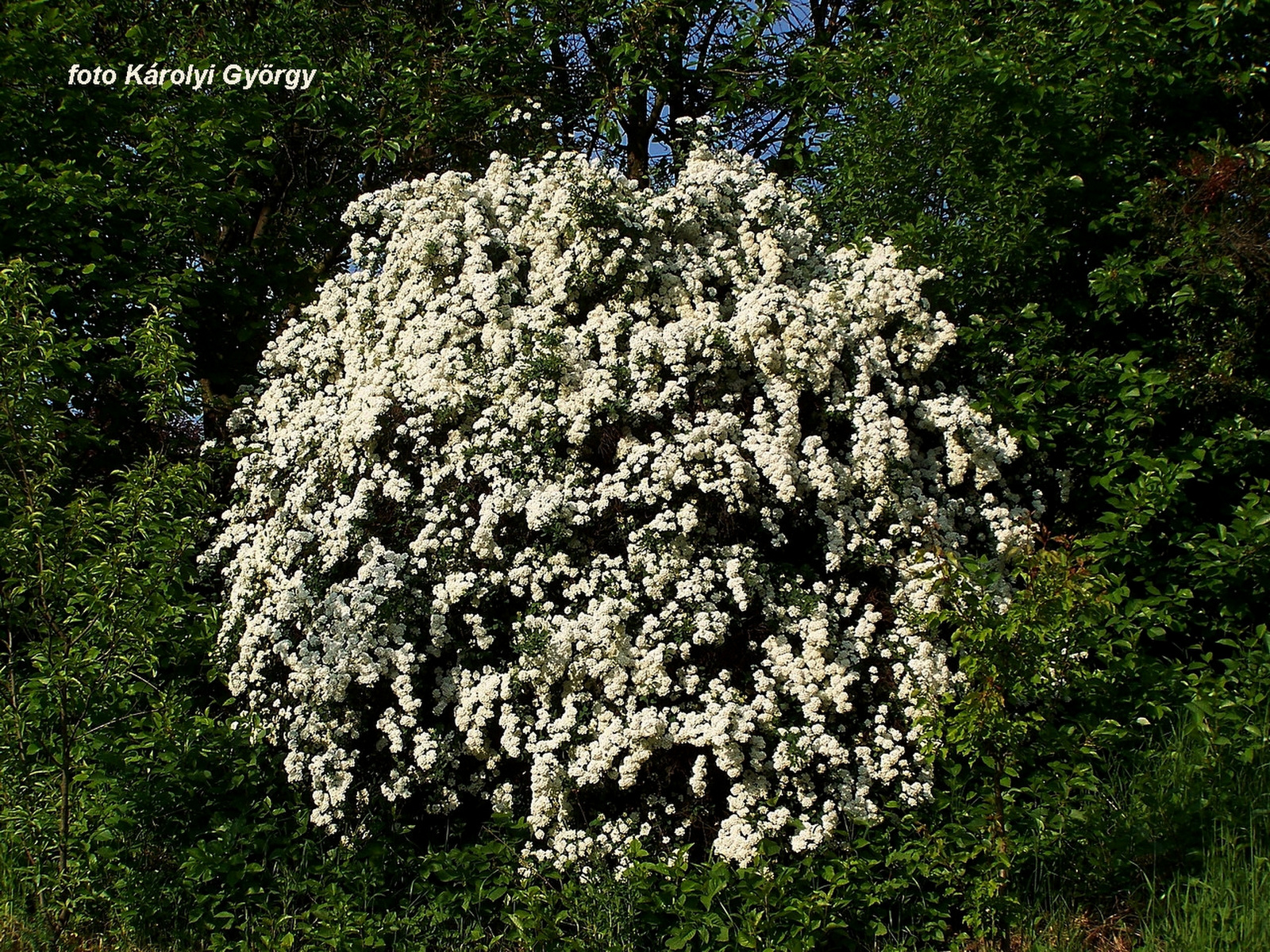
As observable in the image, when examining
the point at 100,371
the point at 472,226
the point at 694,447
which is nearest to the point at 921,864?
the point at 694,447

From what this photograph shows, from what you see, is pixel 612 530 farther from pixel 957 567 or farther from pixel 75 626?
pixel 75 626

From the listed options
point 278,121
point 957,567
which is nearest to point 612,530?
point 957,567

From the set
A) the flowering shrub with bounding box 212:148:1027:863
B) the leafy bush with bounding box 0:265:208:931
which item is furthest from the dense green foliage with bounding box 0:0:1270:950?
the flowering shrub with bounding box 212:148:1027:863

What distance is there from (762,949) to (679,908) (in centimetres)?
38

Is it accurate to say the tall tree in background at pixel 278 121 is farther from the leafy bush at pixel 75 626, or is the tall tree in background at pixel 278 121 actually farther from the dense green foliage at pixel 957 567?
the leafy bush at pixel 75 626


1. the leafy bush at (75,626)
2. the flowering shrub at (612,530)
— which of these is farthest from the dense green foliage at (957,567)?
the flowering shrub at (612,530)

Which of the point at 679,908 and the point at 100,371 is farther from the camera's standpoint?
the point at 100,371

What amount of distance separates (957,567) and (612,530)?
5.55 ft

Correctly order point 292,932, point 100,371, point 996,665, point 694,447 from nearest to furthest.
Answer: point 996,665, point 292,932, point 694,447, point 100,371

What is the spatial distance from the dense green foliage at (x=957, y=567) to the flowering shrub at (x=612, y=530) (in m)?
0.33

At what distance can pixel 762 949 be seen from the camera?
426 centimetres

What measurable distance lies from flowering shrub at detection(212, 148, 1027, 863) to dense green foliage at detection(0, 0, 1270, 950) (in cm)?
33

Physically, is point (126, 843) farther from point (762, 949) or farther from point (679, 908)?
point (762, 949)

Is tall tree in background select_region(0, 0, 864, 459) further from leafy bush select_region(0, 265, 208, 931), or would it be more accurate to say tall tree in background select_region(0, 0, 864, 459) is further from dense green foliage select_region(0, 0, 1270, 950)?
leafy bush select_region(0, 265, 208, 931)
